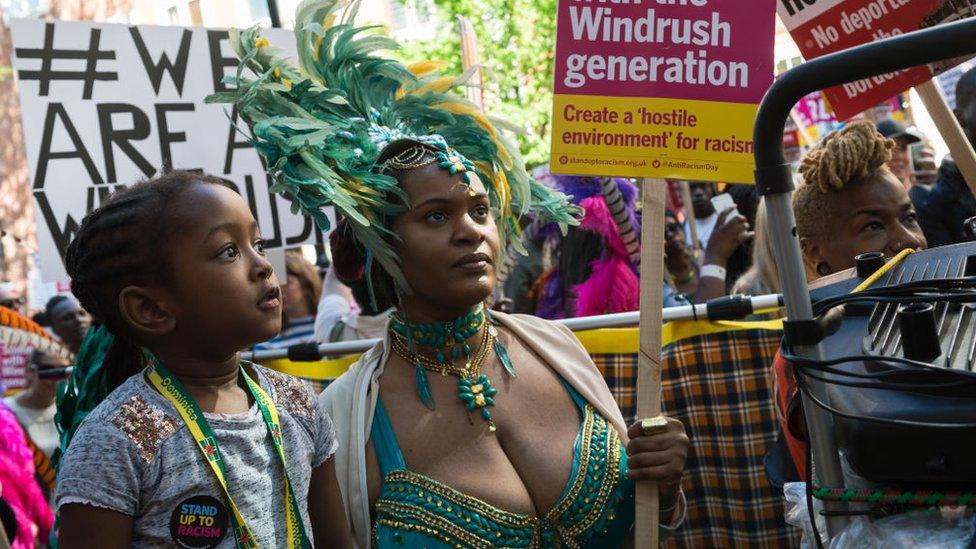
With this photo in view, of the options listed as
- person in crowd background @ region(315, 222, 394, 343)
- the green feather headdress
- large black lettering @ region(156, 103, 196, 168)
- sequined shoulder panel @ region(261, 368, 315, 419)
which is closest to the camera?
sequined shoulder panel @ region(261, 368, 315, 419)

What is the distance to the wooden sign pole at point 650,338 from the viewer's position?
2.59 metres

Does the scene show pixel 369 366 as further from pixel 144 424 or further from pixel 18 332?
pixel 18 332

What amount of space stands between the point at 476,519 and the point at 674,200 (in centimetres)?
685

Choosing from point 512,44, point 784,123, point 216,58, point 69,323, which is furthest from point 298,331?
point 512,44

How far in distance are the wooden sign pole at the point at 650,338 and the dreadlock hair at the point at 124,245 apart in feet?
3.46

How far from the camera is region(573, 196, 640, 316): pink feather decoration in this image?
5438 mm

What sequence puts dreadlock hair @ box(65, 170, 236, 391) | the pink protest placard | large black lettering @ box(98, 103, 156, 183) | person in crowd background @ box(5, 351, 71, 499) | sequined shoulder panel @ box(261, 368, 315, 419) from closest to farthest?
dreadlock hair @ box(65, 170, 236, 391) → sequined shoulder panel @ box(261, 368, 315, 419) → the pink protest placard → large black lettering @ box(98, 103, 156, 183) → person in crowd background @ box(5, 351, 71, 499)

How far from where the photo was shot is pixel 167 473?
2.13m

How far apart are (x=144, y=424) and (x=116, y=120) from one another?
394 cm

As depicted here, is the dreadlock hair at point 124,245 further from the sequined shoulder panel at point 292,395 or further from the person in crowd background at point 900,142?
the person in crowd background at point 900,142

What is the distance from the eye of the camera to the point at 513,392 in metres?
2.81

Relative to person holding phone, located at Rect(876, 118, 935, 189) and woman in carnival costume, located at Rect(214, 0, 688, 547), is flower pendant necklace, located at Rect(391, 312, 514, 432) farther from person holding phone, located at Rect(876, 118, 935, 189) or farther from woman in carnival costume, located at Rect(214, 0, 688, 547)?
person holding phone, located at Rect(876, 118, 935, 189)

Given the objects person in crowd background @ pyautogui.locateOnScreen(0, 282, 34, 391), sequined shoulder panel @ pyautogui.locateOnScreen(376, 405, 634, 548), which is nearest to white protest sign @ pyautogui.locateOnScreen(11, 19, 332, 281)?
sequined shoulder panel @ pyautogui.locateOnScreen(376, 405, 634, 548)

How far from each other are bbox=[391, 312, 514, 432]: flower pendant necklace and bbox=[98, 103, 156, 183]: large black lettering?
3.30 m
